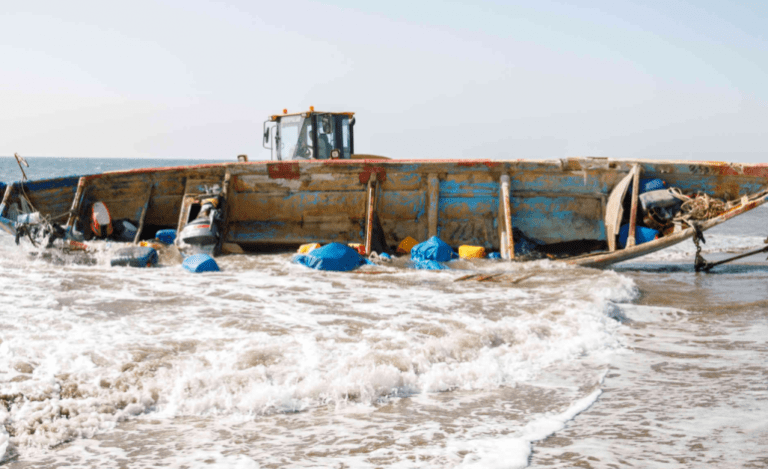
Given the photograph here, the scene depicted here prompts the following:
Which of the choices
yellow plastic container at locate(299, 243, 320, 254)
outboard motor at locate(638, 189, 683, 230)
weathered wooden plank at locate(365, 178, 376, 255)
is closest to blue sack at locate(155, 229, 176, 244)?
yellow plastic container at locate(299, 243, 320, 254)

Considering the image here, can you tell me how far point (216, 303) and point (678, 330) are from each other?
4003 mm

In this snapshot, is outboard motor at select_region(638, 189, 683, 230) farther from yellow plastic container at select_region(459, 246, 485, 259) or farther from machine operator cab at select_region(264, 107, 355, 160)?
machine operator cab at select_region(264, 107, 355, 160)

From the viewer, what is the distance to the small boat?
26.1 feet

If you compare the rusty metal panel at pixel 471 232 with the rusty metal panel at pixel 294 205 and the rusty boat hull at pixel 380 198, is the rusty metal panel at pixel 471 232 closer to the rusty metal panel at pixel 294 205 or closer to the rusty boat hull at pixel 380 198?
the rusty boat hull at pixel 380 198

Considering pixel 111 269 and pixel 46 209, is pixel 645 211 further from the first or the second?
pixel 46 209

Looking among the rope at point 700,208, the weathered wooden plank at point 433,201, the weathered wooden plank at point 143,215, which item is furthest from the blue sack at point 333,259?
the rope at point 700,208

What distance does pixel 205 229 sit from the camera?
7918 mm

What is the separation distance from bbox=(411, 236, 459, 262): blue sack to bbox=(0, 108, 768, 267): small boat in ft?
1.78

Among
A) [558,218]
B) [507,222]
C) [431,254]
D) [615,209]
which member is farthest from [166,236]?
[615,209]

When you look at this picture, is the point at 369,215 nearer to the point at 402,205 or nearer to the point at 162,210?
the point at 402,205

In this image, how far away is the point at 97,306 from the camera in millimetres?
5305

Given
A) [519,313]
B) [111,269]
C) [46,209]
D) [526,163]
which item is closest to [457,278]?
[519,313]

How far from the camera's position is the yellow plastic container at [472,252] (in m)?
8.23

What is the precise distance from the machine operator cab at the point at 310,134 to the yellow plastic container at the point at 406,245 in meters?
2.44
